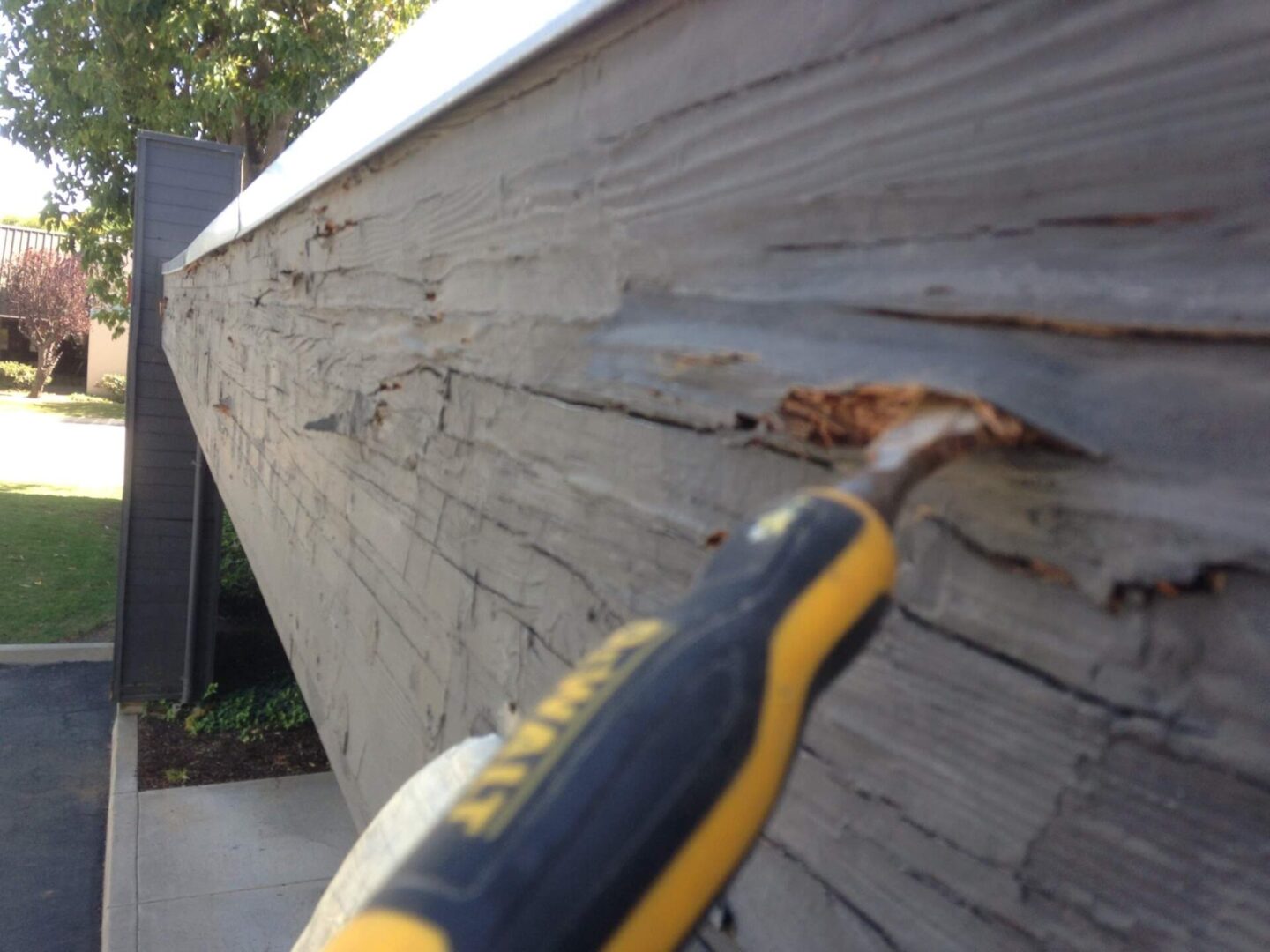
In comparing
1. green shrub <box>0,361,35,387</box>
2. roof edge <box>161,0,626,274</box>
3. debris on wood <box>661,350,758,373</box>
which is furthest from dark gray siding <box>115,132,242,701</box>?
green shrub <box>0,361,35,387</box>

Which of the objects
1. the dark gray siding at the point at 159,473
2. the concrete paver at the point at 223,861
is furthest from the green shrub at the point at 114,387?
the concrete paver at the point at 223,861

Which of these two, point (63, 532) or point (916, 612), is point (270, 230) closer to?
point (916, 612)

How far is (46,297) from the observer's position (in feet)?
99.7

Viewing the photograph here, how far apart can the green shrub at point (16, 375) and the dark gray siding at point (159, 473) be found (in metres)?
24.9

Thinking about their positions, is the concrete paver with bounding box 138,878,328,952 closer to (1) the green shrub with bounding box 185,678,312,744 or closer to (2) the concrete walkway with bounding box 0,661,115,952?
(2) the concrete walkway with bounding box 0,661,115,952

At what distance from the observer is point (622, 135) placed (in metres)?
1.07

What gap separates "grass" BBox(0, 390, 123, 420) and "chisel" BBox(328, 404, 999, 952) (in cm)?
2993

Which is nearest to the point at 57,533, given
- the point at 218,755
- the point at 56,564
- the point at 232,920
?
the point at 56,564

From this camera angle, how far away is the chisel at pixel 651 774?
363 millimetres

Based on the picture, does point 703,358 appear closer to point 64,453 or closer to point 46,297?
point 64,453

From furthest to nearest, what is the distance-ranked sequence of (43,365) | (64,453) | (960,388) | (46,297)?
(43,365)
(46,297)
(64,453)
(960,388)

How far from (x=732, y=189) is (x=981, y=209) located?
270 mm

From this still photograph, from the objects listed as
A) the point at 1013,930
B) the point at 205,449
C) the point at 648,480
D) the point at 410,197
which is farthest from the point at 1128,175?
the point at 205,449

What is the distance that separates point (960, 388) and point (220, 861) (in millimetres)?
7281
